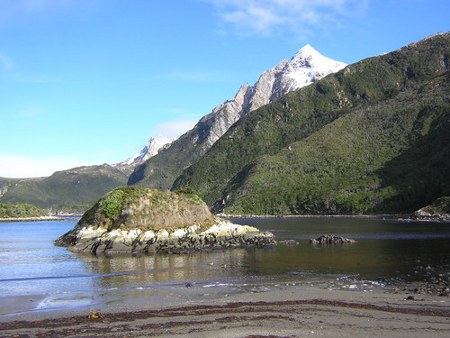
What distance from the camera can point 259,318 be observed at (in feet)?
102

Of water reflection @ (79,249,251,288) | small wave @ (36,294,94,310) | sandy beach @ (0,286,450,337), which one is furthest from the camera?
water reflection @ (79,249,251,288)

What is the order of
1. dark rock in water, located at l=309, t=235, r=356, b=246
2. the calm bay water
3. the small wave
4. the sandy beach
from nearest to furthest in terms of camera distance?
the sandy beach < the small wave < the calm bay water < dark rock in water, located at l=309, t=235, r=356, b=246

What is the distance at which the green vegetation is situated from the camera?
90562 millimetres

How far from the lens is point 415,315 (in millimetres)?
30859

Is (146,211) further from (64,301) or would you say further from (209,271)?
(64,301)

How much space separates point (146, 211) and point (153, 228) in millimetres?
4092

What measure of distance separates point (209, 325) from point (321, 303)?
9.90m

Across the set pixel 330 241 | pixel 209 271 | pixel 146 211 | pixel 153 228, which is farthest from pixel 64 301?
pixel 330 241

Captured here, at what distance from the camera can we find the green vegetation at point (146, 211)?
297 ft

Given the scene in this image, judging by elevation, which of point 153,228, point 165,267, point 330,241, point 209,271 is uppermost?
point 153,228

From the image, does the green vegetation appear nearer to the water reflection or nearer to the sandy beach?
the water reflection

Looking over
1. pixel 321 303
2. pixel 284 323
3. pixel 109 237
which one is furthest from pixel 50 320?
pixel 109 237

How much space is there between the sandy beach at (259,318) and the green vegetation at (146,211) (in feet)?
172

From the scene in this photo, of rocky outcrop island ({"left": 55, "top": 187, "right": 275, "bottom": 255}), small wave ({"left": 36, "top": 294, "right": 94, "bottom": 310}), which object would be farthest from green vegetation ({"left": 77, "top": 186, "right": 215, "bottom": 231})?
small wave ({"left": 36, "top": 294, "right": 94, "bottom": 310})
